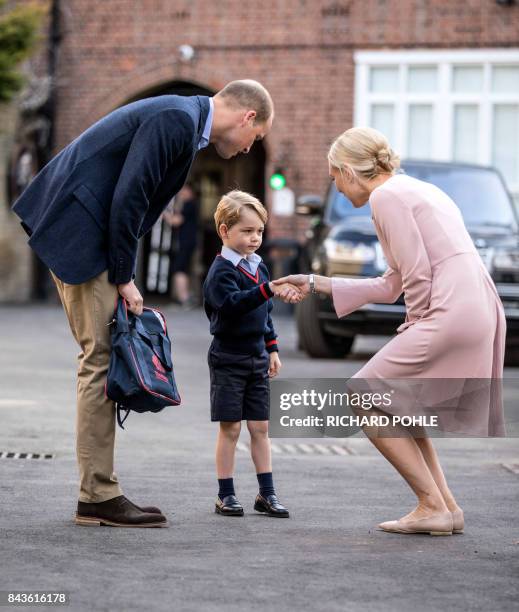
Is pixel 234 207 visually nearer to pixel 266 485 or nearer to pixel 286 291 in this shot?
pixel 286 291

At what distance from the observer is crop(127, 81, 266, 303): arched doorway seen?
25.6 meters

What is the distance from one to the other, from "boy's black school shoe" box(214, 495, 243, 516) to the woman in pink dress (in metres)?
0.65

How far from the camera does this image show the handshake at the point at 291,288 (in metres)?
5.74

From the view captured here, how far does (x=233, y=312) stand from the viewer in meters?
5.96

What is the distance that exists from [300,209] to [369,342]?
11.1 feet

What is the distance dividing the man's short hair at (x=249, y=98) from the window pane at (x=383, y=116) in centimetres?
1736

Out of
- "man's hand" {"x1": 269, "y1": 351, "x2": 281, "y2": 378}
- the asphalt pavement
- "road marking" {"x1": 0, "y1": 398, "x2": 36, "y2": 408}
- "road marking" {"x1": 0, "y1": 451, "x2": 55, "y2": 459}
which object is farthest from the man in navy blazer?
"road marking" {"x1": 0, "y1": 398, "x2": 36, "y2": 408}

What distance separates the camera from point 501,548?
5.36 meters

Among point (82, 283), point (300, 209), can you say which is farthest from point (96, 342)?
point (300, 209)

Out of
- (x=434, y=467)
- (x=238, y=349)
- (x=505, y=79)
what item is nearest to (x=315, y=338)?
(x=238, y=349)

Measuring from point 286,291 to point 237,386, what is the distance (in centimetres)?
59

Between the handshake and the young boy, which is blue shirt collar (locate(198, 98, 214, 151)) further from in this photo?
the handshake

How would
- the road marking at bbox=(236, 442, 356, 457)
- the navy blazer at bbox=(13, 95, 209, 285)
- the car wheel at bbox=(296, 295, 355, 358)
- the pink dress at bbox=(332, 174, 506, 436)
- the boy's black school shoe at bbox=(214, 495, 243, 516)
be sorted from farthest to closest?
the car wheel at bbox=(296, 295, 355, 358) → the road marking at bbox=(236, 442, 356, 457) → the boy's black school shoe at bbox=(214, 495, 243, 516) → the navy blazer at bbox=(13, 95, 209, 285) → the pink dress at bbox=(332, 174, 506, 436)

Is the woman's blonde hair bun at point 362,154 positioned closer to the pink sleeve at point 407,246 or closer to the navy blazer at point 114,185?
the pink sleeve at point 407,246
